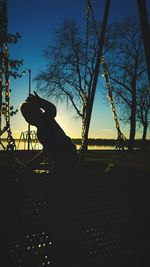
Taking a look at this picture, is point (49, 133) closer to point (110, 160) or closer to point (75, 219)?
point (75, 219)

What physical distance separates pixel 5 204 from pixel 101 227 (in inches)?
44.5

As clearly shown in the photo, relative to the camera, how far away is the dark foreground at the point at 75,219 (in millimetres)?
2744

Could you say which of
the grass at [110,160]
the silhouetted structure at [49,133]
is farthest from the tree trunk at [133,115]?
the silhouetted structure at [49,133]

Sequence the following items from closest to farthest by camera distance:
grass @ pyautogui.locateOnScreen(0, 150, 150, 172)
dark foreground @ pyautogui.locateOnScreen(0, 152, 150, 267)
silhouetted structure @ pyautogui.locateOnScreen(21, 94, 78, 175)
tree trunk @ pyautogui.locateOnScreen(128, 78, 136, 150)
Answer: dark foreground @ pyautogui.locateOnScreen(0, 152, 150, 267), silhouetted structure @ pyautogui.locateOnScreen(21, 94, 78, 175), grass @ pyautogui.locateOnScreen(0, 150, 150, 172), tree trunk @ pyautogui.locateOnScreen(128, 78, 136, 150)

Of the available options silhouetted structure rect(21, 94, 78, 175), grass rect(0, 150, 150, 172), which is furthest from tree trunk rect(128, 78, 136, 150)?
silhouetted structure rect(21, 94, 78, 175)

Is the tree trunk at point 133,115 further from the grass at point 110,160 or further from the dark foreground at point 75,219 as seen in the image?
the dark foreground at point 75,219

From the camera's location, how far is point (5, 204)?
268 centimetres

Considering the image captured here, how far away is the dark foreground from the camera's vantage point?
2.74 meters

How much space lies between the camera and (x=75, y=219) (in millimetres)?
3096

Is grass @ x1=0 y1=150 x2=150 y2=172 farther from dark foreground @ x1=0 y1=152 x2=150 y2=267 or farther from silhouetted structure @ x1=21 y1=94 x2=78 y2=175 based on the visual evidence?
dark foreground @ x1=0 y1=152 x2=150 y2=267

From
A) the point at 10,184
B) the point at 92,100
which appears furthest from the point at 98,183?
the point at 92,100

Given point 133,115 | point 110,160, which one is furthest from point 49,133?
point 133,115

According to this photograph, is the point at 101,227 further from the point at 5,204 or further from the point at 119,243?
the point at 5,204

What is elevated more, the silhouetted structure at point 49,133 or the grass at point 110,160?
the silhouetted structure at point 49,133
